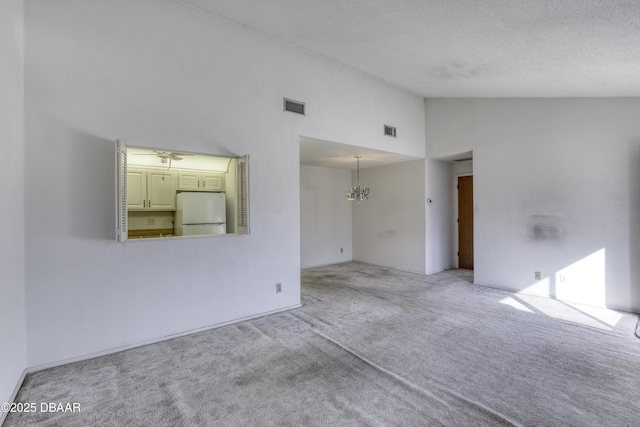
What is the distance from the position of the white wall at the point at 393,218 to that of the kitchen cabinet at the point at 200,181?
11.7 feet

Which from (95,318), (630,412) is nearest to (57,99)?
(95,318)

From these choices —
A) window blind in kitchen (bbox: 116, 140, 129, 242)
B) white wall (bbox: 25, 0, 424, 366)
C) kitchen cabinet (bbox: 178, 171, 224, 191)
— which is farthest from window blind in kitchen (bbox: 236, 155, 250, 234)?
kitchen cabinet (bbox: 178, 171, 224, 191)

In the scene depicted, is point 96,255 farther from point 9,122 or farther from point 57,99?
point 57,99

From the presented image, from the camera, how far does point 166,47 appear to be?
10.2ft

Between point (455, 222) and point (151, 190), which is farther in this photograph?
point (455, 222)

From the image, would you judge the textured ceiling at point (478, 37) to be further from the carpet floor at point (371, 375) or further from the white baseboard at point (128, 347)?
the white baseboard at point (128, 347)

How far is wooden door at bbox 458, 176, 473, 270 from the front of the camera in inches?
250

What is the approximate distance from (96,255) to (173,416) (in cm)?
167

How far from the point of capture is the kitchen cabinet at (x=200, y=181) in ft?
16.3

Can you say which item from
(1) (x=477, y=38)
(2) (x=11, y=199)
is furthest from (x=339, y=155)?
(2) (x=11, y=199)

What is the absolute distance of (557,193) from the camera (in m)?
4.36

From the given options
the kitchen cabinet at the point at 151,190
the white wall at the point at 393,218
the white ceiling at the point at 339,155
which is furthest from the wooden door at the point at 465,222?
the kitchen cabinet at the point at 151,190

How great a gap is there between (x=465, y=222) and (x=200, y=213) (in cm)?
542

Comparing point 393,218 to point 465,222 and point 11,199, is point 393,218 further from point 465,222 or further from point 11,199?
point 11,199
